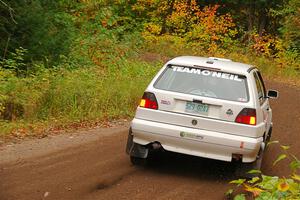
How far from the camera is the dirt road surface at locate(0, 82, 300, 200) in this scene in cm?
678


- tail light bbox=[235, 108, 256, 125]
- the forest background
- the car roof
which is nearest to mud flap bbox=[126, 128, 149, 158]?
the car roof

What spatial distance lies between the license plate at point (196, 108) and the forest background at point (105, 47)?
3650 mm

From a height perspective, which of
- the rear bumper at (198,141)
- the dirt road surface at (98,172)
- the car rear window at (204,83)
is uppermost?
the car rear window at (204,83)

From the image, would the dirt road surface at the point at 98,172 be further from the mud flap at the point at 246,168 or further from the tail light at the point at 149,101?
the tail light at the point at 149,101

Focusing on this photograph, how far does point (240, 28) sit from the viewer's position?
3809cm

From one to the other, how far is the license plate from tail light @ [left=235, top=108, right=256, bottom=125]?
468mm

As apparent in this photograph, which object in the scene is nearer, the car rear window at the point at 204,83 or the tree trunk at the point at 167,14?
the car rear window at the point at 204,83

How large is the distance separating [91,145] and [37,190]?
9.28 feet

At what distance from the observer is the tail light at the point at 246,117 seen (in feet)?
24.4

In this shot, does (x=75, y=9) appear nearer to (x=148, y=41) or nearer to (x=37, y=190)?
(x=148, y=41)

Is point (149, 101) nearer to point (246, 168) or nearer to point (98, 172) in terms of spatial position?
point (98, 172)

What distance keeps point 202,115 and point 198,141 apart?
380 millimetres

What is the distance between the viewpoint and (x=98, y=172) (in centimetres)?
772

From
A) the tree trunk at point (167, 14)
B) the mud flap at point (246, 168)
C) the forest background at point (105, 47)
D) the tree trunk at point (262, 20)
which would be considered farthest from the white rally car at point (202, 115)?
the tree trunk at point (167, 14)
